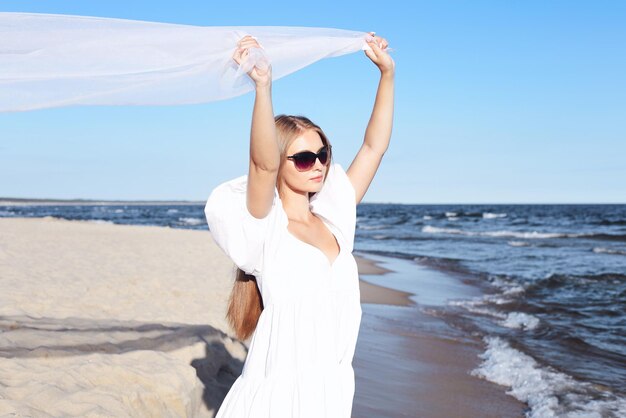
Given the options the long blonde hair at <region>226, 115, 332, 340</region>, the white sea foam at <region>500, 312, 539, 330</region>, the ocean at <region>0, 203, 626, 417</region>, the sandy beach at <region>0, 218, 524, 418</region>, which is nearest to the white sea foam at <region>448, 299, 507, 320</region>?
the ocean at <region>0, 203, 626, 417</region>

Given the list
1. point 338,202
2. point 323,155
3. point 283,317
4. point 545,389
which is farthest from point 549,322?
point 283,317

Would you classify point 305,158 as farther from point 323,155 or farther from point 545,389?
point 545,389

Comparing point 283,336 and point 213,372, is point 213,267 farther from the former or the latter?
point 283,336

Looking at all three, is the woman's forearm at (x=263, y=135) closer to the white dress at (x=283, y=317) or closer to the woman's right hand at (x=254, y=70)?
the woman's right hand at (x=254, y=70)

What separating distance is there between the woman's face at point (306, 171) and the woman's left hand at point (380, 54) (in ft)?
2.03

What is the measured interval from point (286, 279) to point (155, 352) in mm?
3006

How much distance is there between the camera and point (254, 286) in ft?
8.25

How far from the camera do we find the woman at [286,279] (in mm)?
2213

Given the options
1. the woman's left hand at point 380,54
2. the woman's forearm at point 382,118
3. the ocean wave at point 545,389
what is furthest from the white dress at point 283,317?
the ocean wave at point 545,389

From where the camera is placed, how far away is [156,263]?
1230 centimetres

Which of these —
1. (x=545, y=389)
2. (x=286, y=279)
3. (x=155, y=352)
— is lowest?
(x=545, y=389)

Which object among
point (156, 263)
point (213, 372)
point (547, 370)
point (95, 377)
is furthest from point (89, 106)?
point (156, 263)

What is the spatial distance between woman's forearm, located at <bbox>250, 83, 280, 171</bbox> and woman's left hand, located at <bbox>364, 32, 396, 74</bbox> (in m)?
0.95

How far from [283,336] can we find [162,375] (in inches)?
95.7
